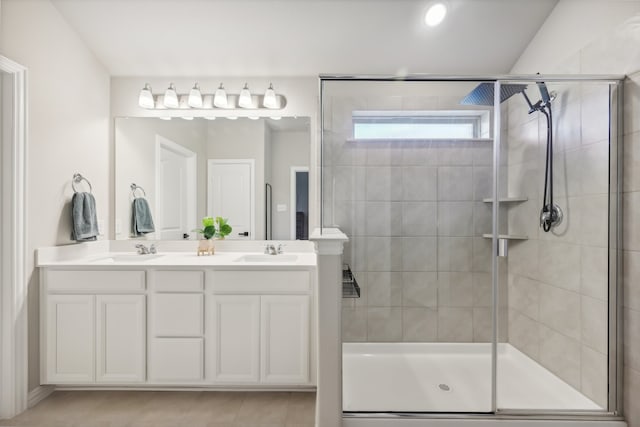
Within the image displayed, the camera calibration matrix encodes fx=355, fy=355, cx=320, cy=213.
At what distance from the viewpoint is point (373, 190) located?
2.02m

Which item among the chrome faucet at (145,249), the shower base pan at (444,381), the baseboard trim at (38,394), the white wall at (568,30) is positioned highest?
the white wall at (568,30)

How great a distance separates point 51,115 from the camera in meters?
2.23

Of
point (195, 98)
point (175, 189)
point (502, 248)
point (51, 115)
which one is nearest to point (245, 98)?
point (195, 98)

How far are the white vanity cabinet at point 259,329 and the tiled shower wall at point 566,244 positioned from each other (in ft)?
4.07

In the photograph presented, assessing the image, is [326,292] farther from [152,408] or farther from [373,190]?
[152,408]

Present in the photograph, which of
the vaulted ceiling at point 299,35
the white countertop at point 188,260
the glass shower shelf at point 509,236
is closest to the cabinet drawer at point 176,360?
the white countertop at point 188,260

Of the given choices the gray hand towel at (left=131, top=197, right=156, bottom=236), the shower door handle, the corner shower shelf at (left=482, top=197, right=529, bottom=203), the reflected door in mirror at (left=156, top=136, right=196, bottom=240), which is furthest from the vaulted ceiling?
the shower door handle

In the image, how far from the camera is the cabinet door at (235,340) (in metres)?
2.20

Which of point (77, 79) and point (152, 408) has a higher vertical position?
point (77, 79)

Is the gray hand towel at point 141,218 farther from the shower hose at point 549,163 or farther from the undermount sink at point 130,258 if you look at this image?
the shower hose at point 549,163

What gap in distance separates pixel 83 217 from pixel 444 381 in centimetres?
252

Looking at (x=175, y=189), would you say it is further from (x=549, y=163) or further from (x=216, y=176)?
(x=549, y=163)

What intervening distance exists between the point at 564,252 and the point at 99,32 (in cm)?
328

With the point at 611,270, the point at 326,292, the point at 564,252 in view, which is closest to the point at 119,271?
the point at 326,292
